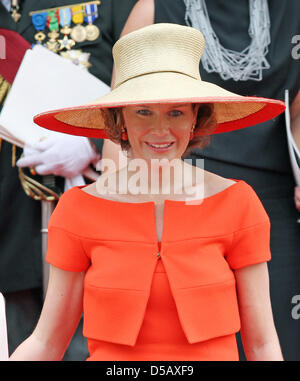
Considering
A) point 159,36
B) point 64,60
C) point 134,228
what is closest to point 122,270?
point 134,228

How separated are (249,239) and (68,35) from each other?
4.11 ft

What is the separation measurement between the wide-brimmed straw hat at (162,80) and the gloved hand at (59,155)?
0.57 m

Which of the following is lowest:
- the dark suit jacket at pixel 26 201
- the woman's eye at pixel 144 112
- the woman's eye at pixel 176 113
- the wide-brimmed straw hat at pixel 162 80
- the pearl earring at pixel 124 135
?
the dark suit jacket at pixel 26 201

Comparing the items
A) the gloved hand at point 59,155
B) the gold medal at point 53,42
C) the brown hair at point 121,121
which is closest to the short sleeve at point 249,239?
the brown hair at point 121,121

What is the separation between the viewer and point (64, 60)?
7.08 feet

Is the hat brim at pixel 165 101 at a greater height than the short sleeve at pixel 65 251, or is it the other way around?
the hat brim at pixel 165 101

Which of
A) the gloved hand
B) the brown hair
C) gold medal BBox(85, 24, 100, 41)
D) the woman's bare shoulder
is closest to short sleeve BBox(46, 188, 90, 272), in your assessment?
the brown hair

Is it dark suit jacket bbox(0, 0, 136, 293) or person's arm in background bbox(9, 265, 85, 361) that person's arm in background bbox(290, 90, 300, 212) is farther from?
person's arm in background bbox(9, 265, 85, 361)

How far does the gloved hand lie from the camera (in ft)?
6.81

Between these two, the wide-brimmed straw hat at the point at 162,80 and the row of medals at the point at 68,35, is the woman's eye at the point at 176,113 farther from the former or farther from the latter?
the row of medals at the point at 68,35

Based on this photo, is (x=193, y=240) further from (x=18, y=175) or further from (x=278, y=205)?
(x=18, y=175)

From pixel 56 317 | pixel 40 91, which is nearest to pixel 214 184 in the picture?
pixel 56 317

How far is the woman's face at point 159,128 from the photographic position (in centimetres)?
135

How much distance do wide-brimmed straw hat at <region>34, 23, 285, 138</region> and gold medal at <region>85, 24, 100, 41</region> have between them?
0.85m
